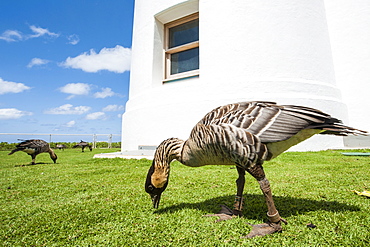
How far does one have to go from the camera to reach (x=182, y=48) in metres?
10.4

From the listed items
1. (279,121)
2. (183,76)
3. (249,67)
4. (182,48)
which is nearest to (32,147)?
(183,76)

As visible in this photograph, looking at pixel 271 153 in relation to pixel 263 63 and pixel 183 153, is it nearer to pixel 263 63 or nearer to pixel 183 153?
pixel 183 153

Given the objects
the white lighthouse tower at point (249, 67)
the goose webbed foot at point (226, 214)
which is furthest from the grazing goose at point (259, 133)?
the white lighthouse tower at point (249, 67)

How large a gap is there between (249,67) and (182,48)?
356 cm

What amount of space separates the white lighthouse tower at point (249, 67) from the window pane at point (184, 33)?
1.40ft

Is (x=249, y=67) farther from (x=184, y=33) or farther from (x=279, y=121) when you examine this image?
(x=279, y=121)

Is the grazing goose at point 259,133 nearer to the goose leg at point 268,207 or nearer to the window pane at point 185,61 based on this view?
the goose leg at point 268,207

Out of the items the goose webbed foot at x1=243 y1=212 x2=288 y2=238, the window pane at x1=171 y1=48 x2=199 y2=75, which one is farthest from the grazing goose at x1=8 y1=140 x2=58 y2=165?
the goose webbed foot at x1=243 y1=212 x2=288 y2=238

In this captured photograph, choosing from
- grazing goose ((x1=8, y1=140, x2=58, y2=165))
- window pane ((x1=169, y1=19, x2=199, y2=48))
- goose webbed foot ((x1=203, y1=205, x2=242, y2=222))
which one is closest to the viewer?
goose webbed foot ((x1=203, y1=205, x2=242, y2=222))

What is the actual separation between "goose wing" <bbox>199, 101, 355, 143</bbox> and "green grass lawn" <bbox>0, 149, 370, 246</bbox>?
987 millimetres

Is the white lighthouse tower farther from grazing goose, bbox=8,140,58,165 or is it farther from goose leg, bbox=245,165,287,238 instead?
goose leg, bbox=245,165,287,238

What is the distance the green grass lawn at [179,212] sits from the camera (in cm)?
206

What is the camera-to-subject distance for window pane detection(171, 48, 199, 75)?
1003cm

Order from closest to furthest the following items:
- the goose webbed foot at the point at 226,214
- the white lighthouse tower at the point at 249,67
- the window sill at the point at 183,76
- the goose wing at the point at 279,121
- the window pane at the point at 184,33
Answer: the goose wing at the point at 279,121 < the goose webbed foot at the point at 226,214 < the white lighthouse tower at the point at 249,67 < the window sill at the point at 183,76 < the window pane at the point at 184,33
